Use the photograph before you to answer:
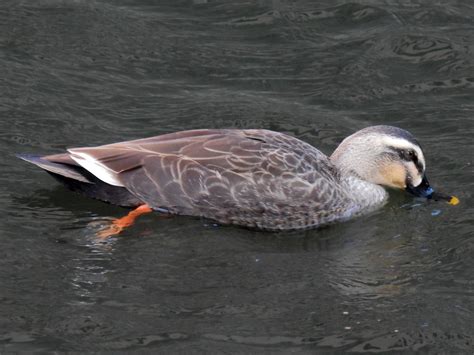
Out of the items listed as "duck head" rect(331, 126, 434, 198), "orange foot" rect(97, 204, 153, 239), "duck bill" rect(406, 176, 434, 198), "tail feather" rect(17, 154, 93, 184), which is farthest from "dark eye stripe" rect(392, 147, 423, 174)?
"tail feather" rect(17, 154, 93, 184)

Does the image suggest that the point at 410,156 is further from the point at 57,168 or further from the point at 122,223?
the point at 57,168

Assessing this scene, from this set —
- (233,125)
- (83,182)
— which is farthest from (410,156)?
(83,182)

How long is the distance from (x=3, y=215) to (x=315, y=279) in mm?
2624

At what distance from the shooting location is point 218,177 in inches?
374

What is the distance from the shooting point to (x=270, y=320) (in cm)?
803

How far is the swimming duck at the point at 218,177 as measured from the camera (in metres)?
9.50

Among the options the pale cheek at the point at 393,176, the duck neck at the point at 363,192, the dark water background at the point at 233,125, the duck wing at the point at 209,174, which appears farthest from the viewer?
the pale cheek at the point at 393,176

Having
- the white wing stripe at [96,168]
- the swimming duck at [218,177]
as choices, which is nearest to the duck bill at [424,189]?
the swimming duck at [218,177]

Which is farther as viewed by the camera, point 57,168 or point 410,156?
point 410,156

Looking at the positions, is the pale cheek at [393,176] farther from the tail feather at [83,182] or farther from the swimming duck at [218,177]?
the tail feather at [83,182]

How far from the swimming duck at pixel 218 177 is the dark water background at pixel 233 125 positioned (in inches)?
6.2

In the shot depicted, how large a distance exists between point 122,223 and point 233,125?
2.17 m

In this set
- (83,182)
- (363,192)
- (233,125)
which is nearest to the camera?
(83,182)

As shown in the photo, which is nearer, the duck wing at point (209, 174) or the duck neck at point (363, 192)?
the duck wing at point (209, 174)
